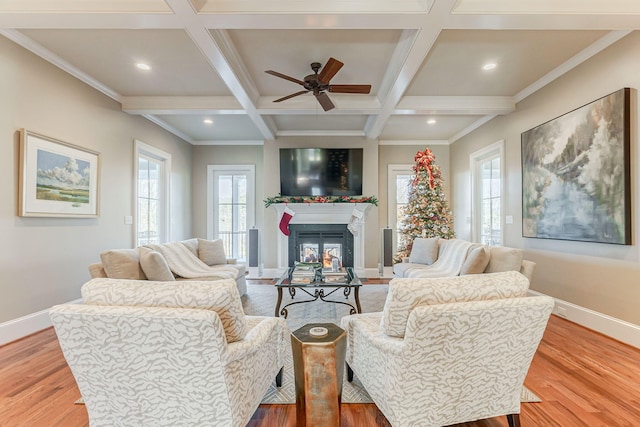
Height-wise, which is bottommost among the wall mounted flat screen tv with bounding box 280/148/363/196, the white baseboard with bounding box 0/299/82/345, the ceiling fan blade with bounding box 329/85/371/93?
the white baseboard with bounding box 0/299/82/345

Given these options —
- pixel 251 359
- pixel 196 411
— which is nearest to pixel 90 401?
pixel 196 411

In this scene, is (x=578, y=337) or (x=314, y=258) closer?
(x=578, y=337)

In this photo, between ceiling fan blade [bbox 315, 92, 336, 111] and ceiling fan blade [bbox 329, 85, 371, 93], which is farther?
ceiling fan blade [bbox 315, 92, 336, 111]

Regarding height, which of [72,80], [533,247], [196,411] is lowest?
[196,411]

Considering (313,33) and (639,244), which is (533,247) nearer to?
(639,244)

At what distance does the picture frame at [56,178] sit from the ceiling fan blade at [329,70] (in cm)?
283

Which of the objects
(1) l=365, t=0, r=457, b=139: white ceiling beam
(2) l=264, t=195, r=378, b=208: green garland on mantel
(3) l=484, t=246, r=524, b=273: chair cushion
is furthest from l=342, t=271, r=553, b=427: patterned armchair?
(2) l=264, t=195, r=378, b=208: green garland on mantel

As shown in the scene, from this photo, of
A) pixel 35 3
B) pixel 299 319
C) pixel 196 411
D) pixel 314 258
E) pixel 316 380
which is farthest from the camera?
pixel 314 258

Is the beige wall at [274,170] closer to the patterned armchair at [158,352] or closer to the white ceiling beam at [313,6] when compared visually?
the white ceiling beam at [313,6]

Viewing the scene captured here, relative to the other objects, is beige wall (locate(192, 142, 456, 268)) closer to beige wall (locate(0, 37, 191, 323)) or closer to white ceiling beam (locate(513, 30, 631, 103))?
beige wall (locate(0, 37, 191, 323))

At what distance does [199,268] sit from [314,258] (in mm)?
2338

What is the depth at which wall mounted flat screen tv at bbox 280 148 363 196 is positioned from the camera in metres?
5.75

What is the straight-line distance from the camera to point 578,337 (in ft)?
9.35

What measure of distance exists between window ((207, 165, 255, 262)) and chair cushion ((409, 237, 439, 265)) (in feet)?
11.7
